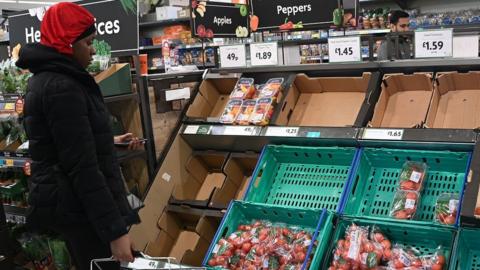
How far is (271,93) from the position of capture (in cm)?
282

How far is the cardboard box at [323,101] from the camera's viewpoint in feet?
9.07

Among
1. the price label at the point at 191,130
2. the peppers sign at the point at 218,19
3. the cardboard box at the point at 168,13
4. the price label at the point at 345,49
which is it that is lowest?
the price label at the point at 191,130

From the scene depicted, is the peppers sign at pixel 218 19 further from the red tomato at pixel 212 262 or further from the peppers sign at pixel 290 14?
the red tomato at pixel 212 262

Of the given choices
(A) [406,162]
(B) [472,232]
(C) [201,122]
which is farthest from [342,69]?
(B) [472,232]

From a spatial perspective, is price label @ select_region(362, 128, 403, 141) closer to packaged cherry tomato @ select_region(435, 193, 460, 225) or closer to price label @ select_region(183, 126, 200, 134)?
packaged cherry tomato @ select_region(435, 193, 460, 225)

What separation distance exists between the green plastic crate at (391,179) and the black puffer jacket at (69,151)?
1084mm

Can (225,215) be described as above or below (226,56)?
below

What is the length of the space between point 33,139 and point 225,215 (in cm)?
102

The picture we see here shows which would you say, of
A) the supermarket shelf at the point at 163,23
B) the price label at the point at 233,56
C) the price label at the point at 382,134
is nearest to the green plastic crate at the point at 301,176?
the price label at the point at 382,134

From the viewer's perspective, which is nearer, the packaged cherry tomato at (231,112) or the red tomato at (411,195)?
the red tomato at (411,195)

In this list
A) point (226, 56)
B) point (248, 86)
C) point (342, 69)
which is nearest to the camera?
point (342, 69)

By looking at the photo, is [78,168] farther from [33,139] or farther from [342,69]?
[342,69]

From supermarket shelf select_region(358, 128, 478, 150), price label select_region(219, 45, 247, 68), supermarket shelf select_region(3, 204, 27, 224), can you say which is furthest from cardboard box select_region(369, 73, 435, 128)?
supermarket shelf select_region(3, 204, 27, 224)

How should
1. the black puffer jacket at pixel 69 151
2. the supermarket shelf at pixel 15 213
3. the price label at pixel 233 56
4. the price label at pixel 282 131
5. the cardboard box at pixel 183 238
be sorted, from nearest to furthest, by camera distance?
the black puffer jacket at pixel 69 151
the price label at pixel 282 131
the cardboard box at pixel 183 238
the price label at pixel 233 56
the supermarket shelf at pixel 15 213
